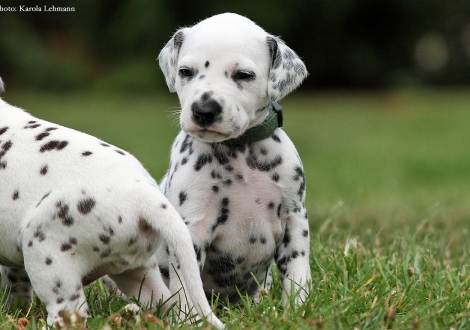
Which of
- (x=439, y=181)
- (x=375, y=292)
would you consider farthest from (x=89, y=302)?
(x=439, y=181)

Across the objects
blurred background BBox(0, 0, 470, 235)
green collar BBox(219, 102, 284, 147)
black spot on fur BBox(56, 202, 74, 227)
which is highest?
green collar BBox(219, 102, 284, 147)

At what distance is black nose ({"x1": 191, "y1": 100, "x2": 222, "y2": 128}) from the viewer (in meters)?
4.55

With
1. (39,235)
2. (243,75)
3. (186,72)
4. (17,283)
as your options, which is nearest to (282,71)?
(243,75)

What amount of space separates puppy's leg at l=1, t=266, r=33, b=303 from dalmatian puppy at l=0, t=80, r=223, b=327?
59 cm

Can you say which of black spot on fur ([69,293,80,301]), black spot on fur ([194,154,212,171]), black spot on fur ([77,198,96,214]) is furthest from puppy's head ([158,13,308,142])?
black spot on fur ([69,293,80,301])

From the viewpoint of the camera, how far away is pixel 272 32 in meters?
27.3

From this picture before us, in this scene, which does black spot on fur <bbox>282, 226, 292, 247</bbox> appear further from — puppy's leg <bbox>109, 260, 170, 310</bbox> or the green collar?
puppy's leg <bbox>109, 260, 170, 310</bbox>

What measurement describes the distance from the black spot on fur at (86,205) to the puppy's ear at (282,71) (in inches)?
54.1

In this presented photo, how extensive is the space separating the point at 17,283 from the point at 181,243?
63.6 inches

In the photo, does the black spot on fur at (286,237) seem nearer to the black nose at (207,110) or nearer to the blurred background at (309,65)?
the black nose at (207,110)

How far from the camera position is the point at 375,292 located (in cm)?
474

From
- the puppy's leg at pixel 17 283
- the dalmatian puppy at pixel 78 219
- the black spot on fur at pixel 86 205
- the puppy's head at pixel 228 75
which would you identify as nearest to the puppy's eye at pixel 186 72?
the puppy's head at pixel 228 75

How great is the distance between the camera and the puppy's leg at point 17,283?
5184 mm

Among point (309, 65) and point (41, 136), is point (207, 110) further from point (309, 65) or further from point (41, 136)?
point (309, 65)
